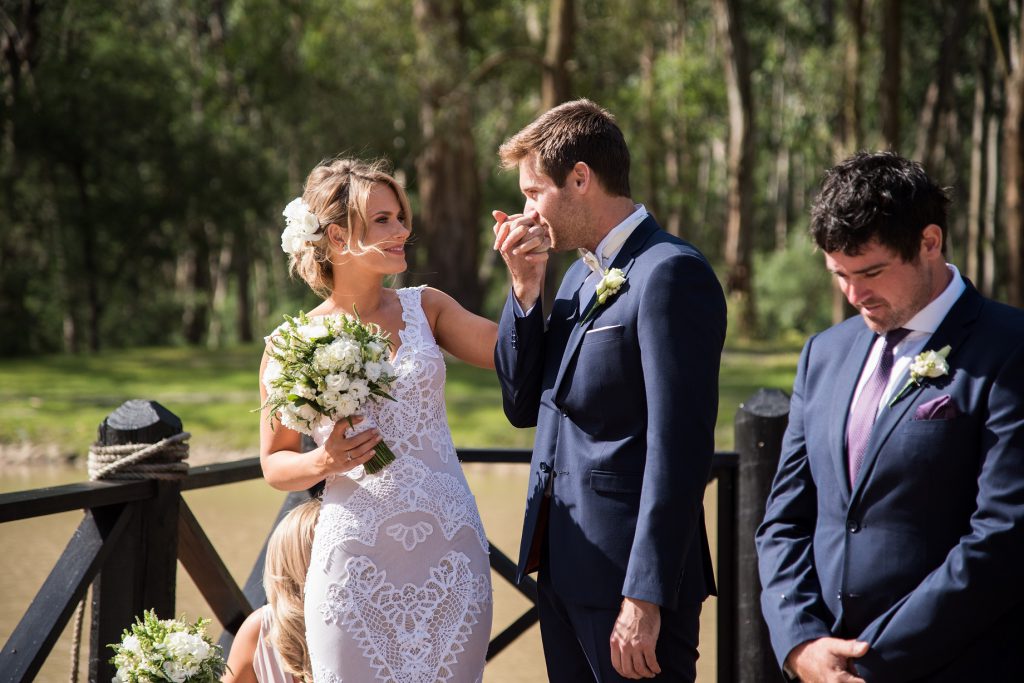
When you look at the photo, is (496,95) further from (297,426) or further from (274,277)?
(297,426)

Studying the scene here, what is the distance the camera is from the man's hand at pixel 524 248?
9.74 feet

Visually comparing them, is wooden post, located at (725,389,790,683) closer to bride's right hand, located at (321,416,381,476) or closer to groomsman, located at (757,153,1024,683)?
groomsman, located at (757,153,1024,683)

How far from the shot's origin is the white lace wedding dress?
336cm

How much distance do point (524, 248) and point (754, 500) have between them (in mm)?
1849

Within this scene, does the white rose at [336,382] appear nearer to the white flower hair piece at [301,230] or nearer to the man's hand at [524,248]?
the man's hand at [524,248]

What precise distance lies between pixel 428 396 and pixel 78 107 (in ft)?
82.2

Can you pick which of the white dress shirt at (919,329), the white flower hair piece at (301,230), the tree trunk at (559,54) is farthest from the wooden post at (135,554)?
the tree trunk at (559,54)

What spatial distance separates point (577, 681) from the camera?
305cm

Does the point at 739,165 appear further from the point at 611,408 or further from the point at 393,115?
the point at 611,408

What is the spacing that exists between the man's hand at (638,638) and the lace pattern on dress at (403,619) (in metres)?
0.74

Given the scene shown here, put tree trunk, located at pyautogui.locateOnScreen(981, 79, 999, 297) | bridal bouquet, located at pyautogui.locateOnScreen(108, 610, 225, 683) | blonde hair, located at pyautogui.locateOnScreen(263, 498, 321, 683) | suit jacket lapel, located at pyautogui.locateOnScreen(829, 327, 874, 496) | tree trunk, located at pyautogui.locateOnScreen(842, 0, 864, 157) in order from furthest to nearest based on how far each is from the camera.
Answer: tree trunk, located at pyautogui.locateOnScreen(981, 79, 999, 297) → tree trunk, located at pyautogui.locateOnScreen(842, 0, 864, 157) → blonde hair, located at pyautogui.locateOnScreen(263, 498, 321, 683) → bridal bouquet, located at pyautogui.locateOnScreen(108, 610, 225, 683) → suit jacket lapel, located at pyautogui.locateOnScreen(829, 327, 874, 496)

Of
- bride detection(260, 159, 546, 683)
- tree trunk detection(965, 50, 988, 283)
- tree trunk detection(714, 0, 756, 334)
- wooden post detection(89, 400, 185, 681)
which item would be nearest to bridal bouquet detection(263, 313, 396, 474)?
bride detection(260, 159, 546, 683)

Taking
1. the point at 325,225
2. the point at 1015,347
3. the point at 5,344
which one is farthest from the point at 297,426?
the point at 5,344

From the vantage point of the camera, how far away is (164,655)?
11.1ft
